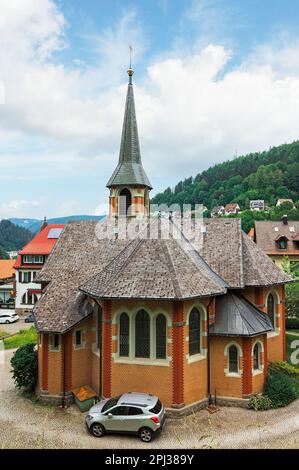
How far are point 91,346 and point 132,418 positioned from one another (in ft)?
23.7

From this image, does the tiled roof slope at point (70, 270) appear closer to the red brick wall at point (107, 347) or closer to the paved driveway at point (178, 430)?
the red brick wall at point (107, 347)

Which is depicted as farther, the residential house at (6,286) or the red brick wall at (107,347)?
the residential house at (6,286)

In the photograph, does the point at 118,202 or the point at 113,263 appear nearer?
the point at 113,263

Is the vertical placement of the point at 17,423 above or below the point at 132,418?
below

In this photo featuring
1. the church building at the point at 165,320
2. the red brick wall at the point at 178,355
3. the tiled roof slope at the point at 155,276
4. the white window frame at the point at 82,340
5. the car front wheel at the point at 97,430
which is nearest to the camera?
the car front wheel at the point at 97,430

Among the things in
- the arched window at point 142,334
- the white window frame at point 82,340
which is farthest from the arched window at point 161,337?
the white window frame at point 82,340

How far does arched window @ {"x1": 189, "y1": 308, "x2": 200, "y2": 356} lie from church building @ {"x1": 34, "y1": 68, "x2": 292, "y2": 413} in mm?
58

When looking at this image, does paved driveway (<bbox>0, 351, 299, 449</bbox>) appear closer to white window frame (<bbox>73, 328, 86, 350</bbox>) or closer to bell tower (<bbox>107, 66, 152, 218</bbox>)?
white window frame (<bbox>73, 328, 86, 350</bbox>)

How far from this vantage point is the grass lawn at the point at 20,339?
36906 mm

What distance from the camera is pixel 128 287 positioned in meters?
20.2

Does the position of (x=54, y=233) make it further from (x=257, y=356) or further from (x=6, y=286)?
(x=257, y=356)

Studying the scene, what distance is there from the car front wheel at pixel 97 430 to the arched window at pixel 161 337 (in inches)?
181
